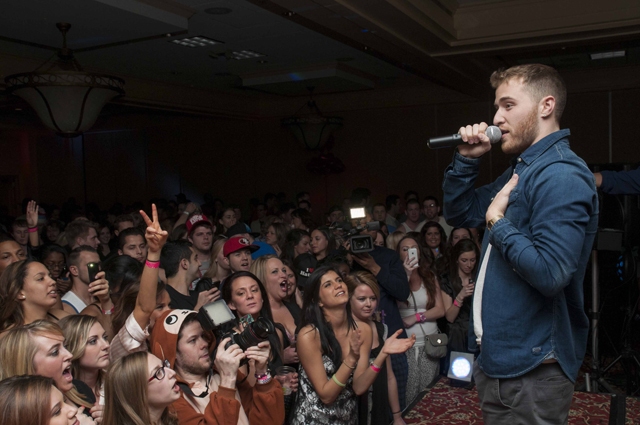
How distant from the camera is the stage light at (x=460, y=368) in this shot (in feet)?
12.3

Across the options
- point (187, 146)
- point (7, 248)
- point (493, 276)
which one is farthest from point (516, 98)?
point (187, 146)

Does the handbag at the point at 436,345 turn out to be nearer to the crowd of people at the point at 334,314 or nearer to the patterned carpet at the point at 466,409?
the crowd of people at the point at 334,314

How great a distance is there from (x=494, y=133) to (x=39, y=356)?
152cm

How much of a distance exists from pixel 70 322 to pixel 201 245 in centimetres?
245

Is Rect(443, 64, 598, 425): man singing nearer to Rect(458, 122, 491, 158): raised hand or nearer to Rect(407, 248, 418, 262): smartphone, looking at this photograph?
Rect(458, 122, 491, 158): raised hand

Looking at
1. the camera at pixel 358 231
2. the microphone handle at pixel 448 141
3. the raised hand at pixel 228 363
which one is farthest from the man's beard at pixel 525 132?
the camera at pixel 358 231

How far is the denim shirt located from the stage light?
7.76 feet

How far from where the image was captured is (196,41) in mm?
6012

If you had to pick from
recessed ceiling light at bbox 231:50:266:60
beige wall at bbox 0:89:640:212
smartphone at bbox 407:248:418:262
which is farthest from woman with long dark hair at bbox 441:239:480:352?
beige wall at bbox 0:89:640:212

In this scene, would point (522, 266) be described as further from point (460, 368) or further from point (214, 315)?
point (460, 368)

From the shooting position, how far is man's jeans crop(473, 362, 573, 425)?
1.43 metres

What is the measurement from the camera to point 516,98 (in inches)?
57.8

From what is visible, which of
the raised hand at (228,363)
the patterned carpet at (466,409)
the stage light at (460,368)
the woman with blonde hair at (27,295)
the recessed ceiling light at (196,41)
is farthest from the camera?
the recessed ceiling light at (196,41)

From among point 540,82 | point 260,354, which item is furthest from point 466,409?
point 540,82
